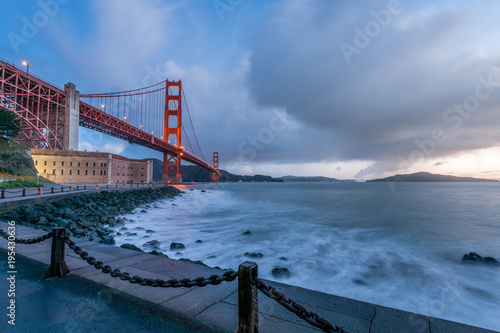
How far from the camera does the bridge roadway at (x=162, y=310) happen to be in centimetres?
199

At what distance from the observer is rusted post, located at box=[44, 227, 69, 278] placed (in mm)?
2951

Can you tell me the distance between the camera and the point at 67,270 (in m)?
3.03

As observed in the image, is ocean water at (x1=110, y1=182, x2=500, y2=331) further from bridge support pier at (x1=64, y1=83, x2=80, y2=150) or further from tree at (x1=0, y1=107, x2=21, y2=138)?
bridge support pier at (x1=64, y1=83, x2=80, y2=150)

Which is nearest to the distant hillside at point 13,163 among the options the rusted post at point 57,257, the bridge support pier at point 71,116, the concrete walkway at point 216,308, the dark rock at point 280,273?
the bridge support pier at point 71,116

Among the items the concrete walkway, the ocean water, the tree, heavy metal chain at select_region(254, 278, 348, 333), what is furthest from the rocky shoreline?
the tree

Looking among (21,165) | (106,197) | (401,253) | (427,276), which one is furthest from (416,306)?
(21,165)

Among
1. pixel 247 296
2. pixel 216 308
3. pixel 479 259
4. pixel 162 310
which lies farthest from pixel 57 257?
pixel 479 259

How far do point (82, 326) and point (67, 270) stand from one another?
4.60 ft

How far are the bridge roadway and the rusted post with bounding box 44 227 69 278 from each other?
9 cm

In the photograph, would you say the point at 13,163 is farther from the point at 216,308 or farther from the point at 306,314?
the point at 306,314

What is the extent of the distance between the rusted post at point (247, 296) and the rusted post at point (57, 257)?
8.83ft

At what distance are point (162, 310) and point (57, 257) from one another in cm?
179

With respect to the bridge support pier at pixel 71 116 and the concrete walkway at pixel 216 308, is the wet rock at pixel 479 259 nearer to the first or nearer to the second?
the concrete walkway at pixel 216 308

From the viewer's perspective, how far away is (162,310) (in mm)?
2246
